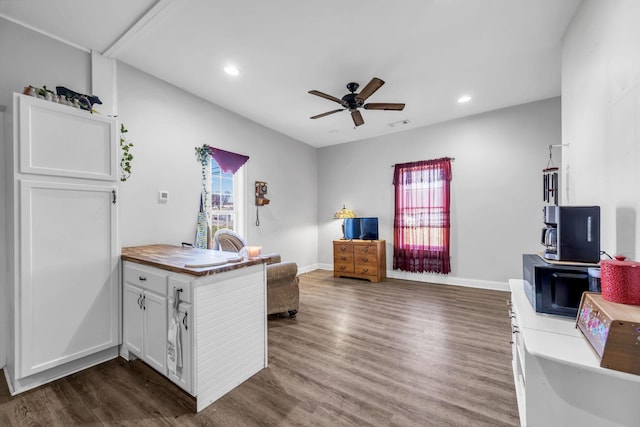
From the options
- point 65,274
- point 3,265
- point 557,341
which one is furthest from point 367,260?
point 3,265

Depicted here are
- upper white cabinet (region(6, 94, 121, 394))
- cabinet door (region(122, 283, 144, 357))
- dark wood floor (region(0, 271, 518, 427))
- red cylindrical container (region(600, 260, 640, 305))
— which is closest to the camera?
red cylindrical container (region(600, 260, 640, 305))

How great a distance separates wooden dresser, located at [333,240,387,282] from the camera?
4.87 meters

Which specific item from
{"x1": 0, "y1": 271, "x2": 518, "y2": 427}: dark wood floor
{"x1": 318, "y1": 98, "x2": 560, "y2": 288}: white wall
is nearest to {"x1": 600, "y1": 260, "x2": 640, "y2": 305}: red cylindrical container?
{"x1": 0, "y1": 271, "x2": 518, "y2": 427}: dark wood floor

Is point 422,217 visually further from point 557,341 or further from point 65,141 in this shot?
point 65,141

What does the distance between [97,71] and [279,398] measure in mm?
3489

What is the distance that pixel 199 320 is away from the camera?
5.27ft

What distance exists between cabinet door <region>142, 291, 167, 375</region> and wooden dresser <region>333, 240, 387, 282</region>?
368 centimetres

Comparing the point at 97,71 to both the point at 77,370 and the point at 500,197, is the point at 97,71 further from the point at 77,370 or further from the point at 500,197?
the point at 500,197

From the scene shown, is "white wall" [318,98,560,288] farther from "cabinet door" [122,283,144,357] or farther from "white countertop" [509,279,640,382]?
"cabinet door" [122,283,144,357]

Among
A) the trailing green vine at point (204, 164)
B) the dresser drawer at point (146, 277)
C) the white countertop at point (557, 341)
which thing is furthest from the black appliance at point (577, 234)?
the trailing green vine at point (204, 164)

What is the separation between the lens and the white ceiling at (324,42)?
2080 millimetres

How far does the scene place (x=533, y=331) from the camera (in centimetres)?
115

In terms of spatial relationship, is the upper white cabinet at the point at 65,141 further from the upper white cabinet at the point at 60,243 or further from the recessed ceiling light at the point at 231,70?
the recessed ceiling light at the point at 231,70

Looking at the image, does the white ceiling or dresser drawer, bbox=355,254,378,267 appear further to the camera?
dresser drawer, bbox=355,254,378,267
